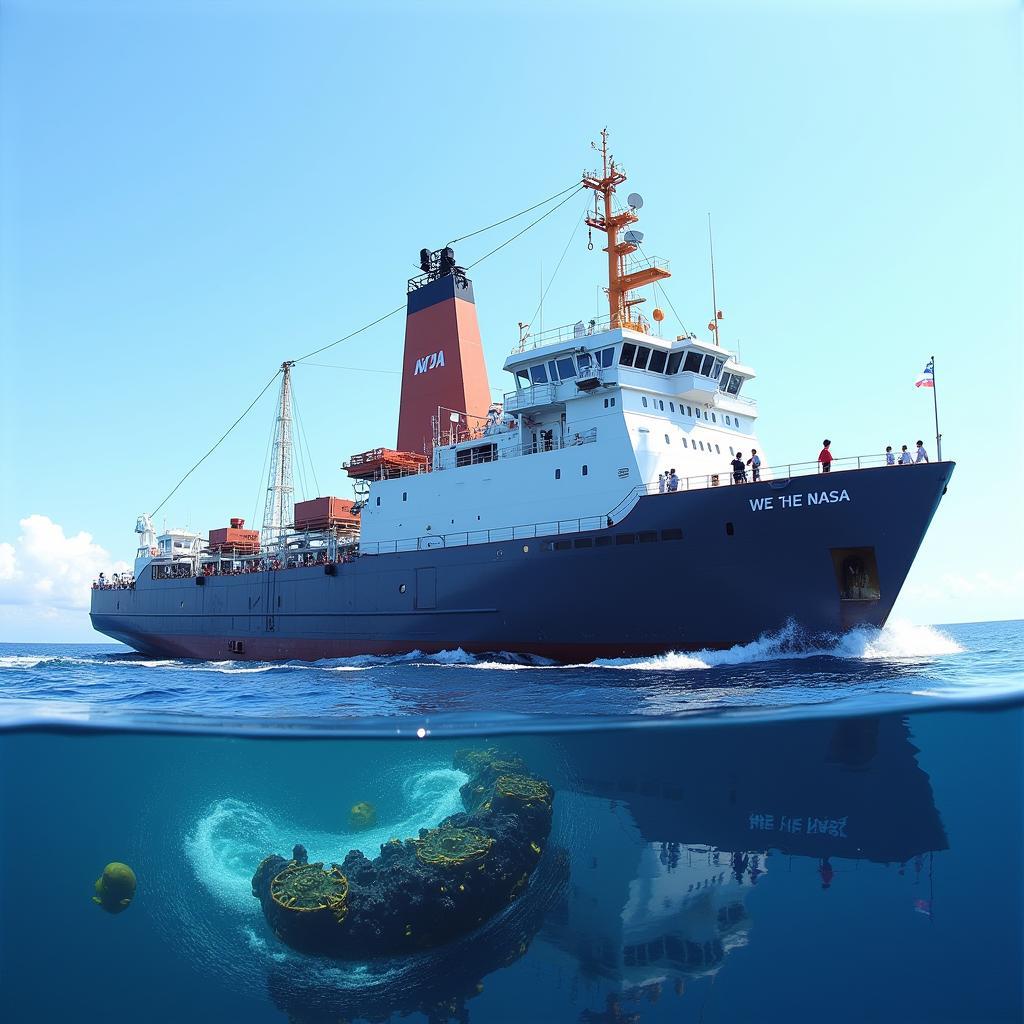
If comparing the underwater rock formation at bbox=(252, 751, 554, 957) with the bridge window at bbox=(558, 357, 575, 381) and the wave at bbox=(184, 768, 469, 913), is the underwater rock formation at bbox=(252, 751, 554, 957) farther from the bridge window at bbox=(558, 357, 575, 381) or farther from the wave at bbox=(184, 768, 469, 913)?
the bridge window at bbox=(558, 357, 575, 381)

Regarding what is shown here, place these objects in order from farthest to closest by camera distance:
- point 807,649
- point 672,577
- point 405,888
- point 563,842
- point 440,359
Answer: point 440,359, point 672,577, point 807,649, point 563,842, point 405,888

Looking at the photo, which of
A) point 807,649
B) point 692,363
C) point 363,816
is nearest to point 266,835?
point 363,816

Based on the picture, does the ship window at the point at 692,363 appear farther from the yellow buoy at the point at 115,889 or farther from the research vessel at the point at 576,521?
the yellow buoy at the point at 115,889

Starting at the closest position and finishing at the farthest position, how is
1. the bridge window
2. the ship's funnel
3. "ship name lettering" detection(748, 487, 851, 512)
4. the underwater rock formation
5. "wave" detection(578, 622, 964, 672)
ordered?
the underwater rock formation → "wave" detection(578, 622, 964, 672) → "ship name lettering" detection(748, 487, 851, 512) → the bridge window → the ship's funnel

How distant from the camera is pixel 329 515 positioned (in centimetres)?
2950

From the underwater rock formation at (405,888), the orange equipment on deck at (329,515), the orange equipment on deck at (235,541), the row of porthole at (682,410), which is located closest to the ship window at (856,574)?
the row of porthole at (682,410)

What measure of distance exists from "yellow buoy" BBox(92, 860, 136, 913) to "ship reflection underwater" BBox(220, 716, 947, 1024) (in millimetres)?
3575

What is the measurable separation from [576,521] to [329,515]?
1200 cm

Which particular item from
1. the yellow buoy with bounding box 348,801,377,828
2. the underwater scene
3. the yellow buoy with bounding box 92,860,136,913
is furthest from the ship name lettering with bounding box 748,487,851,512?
the yellow buoy with bounding box 92,860,136,913

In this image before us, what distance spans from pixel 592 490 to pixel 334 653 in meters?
11.0

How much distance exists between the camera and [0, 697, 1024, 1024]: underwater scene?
710 cm

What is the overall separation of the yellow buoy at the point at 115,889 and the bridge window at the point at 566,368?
Answer: 54.9 ft

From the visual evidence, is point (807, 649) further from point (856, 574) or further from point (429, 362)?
point (429, 362)

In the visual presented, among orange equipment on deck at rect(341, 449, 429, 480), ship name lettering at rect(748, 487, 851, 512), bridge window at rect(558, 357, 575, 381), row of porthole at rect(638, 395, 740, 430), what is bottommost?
ship name lettering at rect(748, 487, 851, 512)
